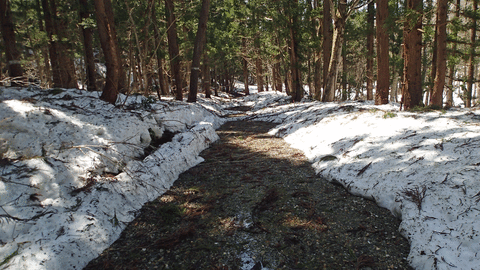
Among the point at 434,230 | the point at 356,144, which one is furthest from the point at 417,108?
the point at 434,230

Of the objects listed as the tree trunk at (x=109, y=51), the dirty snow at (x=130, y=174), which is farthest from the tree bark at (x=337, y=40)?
the tree trunk at (x=109, y=51)

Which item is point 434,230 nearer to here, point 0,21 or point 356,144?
point 356,144

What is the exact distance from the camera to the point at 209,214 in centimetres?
354

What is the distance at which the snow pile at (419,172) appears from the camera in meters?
2.43

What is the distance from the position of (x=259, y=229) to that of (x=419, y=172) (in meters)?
2.47

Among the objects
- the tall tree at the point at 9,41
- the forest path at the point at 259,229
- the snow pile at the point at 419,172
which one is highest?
the tall tree at the point at 9,41

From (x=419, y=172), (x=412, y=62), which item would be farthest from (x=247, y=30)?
(x=419, y=172)

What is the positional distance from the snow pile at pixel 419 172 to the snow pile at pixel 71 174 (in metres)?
3.44

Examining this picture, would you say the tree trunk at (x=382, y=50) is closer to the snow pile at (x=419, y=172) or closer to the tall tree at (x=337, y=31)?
the tall tree at (x=337, y=31)

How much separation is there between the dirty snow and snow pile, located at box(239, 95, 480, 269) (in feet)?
0.04

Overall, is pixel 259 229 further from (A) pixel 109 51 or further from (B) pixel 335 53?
(B) pixel 335 53

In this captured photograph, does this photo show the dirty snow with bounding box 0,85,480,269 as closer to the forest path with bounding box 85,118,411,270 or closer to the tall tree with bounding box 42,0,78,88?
the forest path with bounding box 85,118,411,270

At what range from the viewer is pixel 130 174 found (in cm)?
405

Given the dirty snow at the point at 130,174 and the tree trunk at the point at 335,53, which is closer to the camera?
the dirty snow at the point at 130,174
